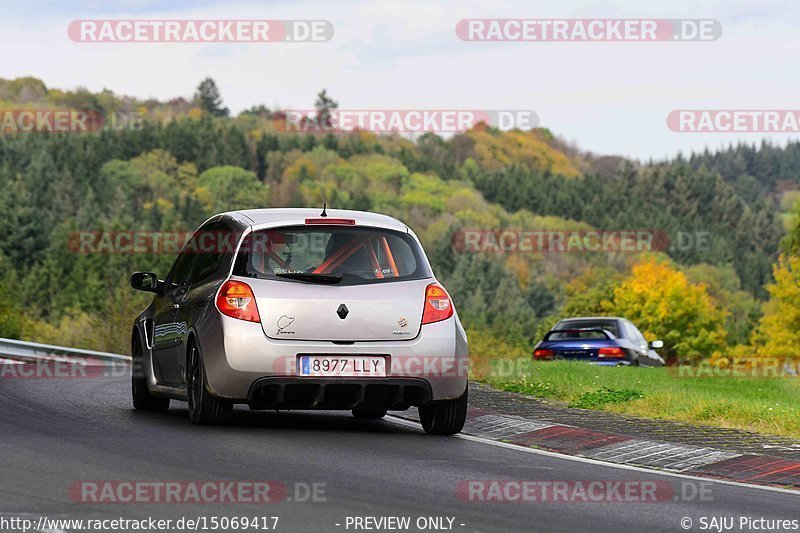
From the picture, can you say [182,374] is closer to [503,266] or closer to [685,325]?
[685,325]

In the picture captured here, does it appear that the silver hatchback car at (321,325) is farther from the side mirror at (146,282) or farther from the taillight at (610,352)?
the taillight at (610,352)

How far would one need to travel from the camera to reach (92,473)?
28.9 feet

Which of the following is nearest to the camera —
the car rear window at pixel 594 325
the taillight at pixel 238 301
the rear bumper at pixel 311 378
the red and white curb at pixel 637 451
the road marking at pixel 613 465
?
the road marking at pixel 613 465

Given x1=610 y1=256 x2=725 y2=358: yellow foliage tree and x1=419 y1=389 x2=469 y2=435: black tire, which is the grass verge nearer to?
x1=419 y1=389 x2=469 y2=435: black tire

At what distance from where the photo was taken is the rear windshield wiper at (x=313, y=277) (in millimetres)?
11383

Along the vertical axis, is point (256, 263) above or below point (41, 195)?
below

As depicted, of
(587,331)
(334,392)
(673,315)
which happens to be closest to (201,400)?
(334,392)

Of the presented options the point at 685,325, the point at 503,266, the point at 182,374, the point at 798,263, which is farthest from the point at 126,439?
the point at 503,266

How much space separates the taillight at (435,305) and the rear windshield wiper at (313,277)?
0.75m

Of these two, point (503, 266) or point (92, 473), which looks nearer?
point (92, 473)

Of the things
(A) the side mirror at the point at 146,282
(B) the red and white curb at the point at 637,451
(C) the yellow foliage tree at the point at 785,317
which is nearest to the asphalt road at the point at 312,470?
(B) the red and white curb at the point at 637,451

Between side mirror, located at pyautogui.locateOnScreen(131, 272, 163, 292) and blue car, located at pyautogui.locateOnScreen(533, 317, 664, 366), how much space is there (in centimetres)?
1352

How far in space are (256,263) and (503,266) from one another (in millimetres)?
164090

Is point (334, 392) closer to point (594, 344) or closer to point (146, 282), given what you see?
point (146, 282)
